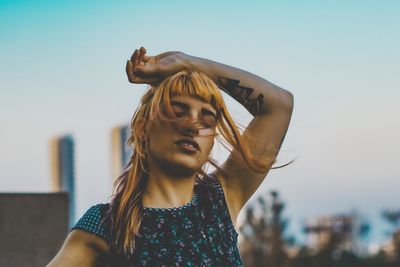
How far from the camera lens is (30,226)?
391 inches

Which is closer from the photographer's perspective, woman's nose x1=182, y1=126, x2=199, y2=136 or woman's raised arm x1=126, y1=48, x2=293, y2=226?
woman's nose x1=182, y1=126, x2=199, y2=136

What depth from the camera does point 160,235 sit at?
267 cm

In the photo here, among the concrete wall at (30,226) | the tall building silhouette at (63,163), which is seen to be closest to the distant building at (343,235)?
the tall building silhouette at (63,163)

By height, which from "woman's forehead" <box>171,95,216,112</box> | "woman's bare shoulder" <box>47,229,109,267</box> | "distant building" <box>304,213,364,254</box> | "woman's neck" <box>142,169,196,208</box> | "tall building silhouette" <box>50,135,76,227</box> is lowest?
"distant building" <box>304,213,364,254</box>

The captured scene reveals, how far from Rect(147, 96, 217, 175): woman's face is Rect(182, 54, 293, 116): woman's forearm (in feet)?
0.76

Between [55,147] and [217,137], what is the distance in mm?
26787

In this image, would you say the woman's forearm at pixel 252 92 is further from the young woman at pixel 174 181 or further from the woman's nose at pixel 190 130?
the woman's nose at pixel 190 130

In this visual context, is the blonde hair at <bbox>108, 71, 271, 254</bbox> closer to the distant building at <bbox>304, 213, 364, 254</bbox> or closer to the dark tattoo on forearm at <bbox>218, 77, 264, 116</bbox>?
the dark tattoo on forearm at <bbox>218, 77, 264, 116</bbox>

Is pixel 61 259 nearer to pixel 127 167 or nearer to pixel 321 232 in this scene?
pixel 127 167

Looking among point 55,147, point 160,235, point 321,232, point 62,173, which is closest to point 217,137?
point 160,235

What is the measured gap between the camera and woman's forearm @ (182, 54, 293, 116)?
292 cm

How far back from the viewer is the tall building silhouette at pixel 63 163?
2228 cm

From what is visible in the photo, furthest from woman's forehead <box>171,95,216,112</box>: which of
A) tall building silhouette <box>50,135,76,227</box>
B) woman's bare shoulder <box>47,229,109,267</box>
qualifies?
tall building silhouette <box>50,135,76,227</box>

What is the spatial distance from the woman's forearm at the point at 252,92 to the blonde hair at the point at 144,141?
167 mm
